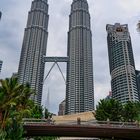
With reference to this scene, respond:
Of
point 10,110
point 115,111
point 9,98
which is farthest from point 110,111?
point 9,98

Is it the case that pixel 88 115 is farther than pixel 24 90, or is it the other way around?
pixel 88 115

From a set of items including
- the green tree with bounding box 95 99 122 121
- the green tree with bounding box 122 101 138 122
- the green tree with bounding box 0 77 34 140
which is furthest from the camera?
the green tree with bounding box 122 101 138 122

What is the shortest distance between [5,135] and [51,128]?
10634 mm

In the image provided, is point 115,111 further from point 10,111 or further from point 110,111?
point 10,111

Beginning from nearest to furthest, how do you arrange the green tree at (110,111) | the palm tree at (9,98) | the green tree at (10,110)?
the palm tree at (9,98) → the green tree at (10,110) → the green tree at (110,111)

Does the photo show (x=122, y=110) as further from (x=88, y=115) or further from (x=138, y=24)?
(x=138, y=24)

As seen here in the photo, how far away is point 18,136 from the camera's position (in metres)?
42.1

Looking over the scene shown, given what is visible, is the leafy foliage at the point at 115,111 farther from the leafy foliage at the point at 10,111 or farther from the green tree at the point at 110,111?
the leafy foliage at the point at 10,111

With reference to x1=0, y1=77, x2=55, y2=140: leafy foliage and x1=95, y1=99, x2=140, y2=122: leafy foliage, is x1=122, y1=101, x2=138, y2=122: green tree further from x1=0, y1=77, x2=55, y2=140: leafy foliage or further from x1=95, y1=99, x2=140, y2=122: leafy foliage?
x1=0, y1=77, x2=55, y2=140: leafy foliage

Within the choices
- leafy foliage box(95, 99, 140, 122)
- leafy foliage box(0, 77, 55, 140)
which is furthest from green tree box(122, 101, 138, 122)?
leafy foliage box(0, 77, 55, 140)

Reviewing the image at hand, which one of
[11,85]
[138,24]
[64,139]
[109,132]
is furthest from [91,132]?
[64,139]

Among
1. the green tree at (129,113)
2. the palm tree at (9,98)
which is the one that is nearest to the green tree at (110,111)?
the green tree at (129,113)

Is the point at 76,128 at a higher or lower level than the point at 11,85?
lower

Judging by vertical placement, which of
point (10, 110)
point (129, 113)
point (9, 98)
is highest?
point (129, 113)
